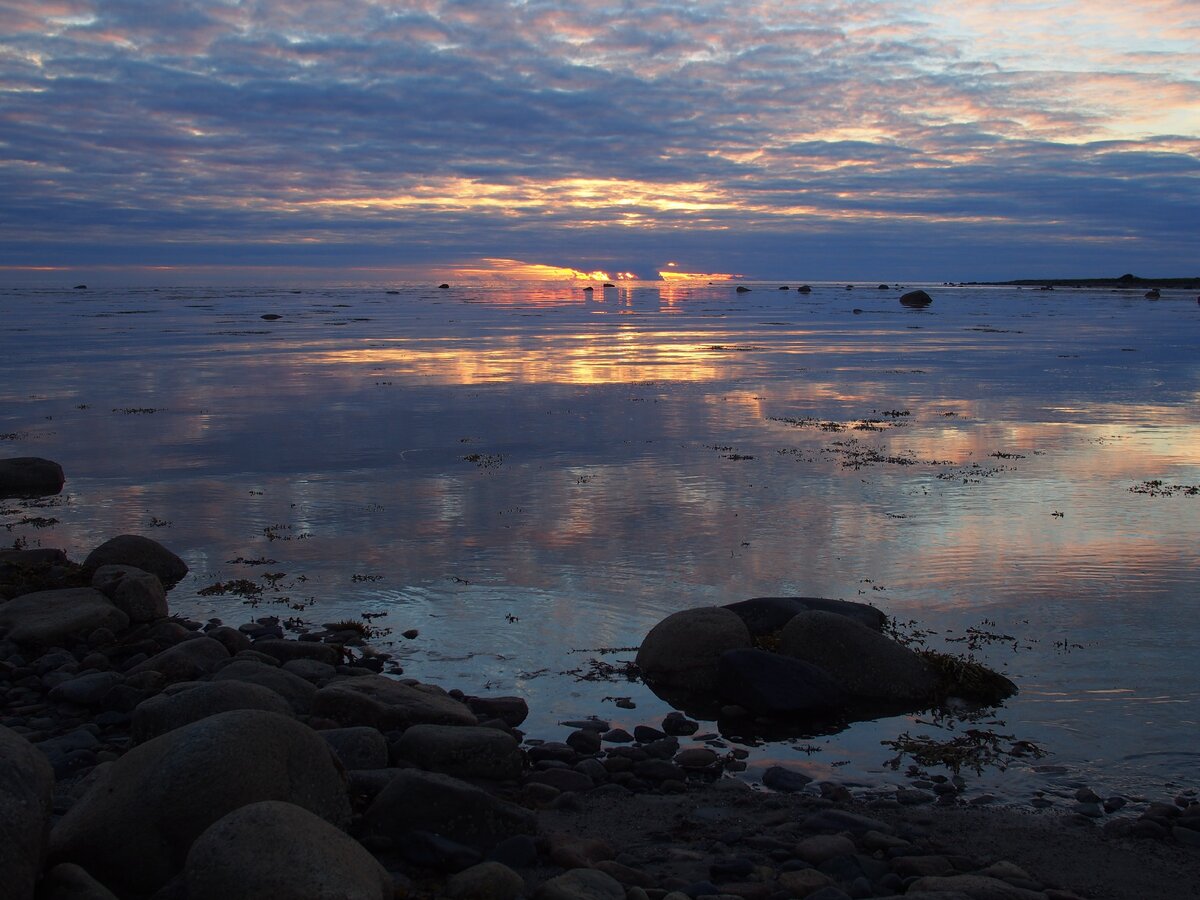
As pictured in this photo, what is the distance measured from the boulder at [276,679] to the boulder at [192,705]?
1028 mm

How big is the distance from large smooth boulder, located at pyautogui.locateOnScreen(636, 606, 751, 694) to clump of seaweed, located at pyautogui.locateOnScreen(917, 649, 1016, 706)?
1.86 m

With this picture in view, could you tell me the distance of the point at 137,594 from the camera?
1146cm

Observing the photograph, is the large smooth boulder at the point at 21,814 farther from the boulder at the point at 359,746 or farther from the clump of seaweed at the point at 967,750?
the clump of seaweed at the point at 967,750

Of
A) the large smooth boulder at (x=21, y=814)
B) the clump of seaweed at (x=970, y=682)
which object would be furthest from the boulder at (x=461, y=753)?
the clump of seaweed at (x=970, y=682)

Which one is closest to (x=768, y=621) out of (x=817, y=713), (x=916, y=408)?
(x=817, y=713)

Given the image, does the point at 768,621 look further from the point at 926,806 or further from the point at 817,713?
the point at 926,806

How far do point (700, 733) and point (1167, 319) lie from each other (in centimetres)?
8254

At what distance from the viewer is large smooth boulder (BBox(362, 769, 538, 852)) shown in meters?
6.93

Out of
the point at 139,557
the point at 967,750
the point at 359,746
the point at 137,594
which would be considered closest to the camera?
the point at 359,746

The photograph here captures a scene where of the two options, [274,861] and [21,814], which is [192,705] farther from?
[274,861]

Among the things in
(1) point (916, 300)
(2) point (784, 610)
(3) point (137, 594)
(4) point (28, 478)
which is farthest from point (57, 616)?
(1) point (916, 300)

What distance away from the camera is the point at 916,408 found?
28.6 m

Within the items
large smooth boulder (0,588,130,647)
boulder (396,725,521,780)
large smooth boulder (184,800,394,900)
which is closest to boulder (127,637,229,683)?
large smooth boulder (0,588,130,647)

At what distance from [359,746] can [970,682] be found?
5.53m
